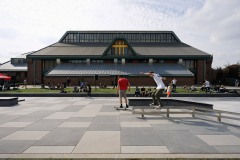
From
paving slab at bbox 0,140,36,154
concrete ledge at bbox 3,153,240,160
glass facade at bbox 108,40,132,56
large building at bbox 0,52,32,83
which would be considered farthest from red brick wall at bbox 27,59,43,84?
concrete ledge at bbox 3,153,240,160

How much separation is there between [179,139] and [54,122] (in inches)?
198

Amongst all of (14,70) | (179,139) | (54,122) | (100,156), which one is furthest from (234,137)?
(14,70)

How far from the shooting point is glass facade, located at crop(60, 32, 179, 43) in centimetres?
5528

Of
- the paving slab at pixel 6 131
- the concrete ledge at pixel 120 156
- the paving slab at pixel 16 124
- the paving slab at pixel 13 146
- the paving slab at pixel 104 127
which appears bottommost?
the concrete ledge at pixel 120 156

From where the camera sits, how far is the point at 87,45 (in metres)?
53.2

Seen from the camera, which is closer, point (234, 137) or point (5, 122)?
point (234, 137)

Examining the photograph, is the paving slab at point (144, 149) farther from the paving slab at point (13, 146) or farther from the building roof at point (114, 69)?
the building roof at point (114, 69)

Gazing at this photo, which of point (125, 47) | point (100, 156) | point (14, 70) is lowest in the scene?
point (100, 156)

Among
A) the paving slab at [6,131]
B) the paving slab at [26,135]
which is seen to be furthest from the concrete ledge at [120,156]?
the paving slab at [6,131]

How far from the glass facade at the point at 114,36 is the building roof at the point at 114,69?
11539 mm

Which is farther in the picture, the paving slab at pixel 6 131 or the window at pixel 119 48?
the window at pixel 119 48

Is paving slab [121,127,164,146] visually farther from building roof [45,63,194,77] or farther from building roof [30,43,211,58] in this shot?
building roof [30,43,211,58]

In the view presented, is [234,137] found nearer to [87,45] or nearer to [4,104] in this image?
[4,104]

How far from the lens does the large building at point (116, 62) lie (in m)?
41.5
